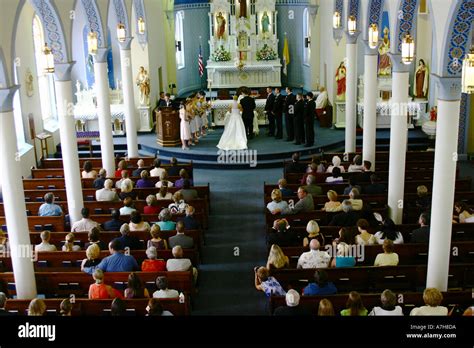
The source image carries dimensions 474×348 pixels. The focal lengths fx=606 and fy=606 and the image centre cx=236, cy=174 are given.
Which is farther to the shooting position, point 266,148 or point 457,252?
point 266,148

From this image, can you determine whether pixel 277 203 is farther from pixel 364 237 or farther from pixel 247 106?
pixel 247 106

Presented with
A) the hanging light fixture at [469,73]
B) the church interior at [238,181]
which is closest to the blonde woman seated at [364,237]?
the church interior at [238,181]

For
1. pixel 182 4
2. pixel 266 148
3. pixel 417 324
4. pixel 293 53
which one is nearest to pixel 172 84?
pixel 182 4

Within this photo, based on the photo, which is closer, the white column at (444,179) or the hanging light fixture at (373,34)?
the white column at (444,179)

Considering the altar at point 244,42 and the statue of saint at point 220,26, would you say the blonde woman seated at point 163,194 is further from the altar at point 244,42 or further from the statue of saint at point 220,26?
the statue of saint at point 220,26

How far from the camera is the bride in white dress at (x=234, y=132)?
19.6 m

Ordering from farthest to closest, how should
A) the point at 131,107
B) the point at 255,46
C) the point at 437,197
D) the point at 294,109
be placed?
1. the point at 255,46
2. the point at 294,109
3. the point at 131,107
4. the point at 437,197

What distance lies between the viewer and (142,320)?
78.5 inches

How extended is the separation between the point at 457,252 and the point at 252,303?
11.8ft

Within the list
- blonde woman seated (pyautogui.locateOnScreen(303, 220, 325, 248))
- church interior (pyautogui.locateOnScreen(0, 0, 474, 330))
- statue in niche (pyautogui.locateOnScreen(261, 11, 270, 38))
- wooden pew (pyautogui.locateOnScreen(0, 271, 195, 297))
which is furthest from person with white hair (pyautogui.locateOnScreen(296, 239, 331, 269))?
statue in niche (pyautogui.locateOnScreen(261, 11, 270, 38))

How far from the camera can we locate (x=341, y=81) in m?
21.3

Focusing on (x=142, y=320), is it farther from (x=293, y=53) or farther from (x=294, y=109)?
(x=293, y=53)

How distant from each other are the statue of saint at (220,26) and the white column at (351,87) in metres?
12.1

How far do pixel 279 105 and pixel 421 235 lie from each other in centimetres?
1045
